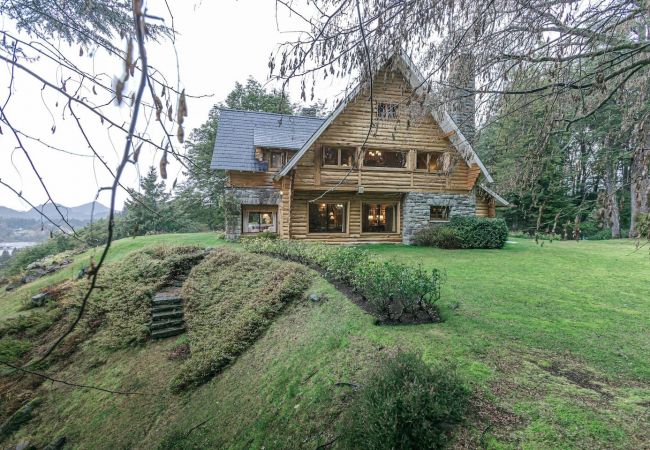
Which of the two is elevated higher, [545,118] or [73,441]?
[545,118]

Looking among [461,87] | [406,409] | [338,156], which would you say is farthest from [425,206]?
[406,409]

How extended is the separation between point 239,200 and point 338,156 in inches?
215

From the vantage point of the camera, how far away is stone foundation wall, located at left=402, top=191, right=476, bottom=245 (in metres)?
14.2

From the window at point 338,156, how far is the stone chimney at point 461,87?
9.50m

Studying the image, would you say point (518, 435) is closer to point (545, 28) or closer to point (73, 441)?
point (545, 28)

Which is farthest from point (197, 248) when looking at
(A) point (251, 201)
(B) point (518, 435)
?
(B) point (518, 435)

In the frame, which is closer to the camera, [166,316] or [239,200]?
[166,316]

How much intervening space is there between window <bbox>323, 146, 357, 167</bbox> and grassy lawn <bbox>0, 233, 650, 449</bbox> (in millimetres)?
7900

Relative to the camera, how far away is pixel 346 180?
13.4 metres

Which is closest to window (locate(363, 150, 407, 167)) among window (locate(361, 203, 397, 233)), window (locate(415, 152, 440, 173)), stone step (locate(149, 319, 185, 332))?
window (locate(415, 152, 440, 173))

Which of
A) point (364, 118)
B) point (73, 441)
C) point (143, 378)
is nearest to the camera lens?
point (73, 441)

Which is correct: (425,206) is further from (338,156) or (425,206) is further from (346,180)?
(338,156)

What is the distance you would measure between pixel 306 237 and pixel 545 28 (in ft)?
38.6

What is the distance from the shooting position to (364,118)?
13.2 meters
